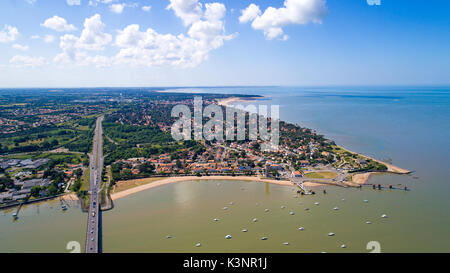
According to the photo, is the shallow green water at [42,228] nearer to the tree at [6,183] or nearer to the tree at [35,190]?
the tree at [35,190]

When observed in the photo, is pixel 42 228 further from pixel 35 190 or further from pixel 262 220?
pixel 262 220

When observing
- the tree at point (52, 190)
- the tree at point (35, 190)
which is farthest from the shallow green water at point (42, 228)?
the tree at point (35, 190)

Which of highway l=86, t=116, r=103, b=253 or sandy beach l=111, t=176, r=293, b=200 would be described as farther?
sandy beach l=111, t=176, r=293, b=200

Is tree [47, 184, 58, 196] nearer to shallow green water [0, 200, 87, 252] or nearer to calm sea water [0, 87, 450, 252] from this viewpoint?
shallow green water [0, 200, 87, 252]

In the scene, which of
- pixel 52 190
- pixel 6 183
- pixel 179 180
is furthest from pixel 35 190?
pixel 179 180

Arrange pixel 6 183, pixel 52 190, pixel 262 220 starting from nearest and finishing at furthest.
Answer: pixel 262 220 < pixel 52 190 < pixel 6 183

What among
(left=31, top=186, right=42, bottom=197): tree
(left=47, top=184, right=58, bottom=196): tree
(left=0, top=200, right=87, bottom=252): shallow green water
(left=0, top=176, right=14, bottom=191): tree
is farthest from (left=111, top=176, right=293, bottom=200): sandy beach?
(left=0, top=176, right=14, bottom=191): tree

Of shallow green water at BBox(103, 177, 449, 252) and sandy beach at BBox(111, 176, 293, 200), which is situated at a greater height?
sandy beach at BBox(111, 176, 293, 200)
